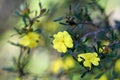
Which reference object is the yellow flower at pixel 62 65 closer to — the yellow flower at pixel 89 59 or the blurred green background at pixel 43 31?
the blurred green background at pixel 43 31

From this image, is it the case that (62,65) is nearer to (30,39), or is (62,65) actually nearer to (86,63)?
(30,39)

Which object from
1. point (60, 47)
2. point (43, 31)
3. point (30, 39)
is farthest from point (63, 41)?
point (43, 31)

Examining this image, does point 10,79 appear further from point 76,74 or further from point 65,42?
point 65,42

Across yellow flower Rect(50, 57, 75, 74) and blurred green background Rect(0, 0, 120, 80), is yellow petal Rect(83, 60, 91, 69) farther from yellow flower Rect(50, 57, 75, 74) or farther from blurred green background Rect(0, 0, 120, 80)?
blurred green background Rect(0, 0, 120, 80)

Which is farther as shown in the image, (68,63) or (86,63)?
(68,63)

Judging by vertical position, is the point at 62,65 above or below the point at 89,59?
below

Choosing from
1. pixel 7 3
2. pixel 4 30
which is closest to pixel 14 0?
pixel 7 3

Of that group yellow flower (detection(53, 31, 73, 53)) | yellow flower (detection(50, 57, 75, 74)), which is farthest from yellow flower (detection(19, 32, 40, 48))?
yellow flower (detection(50, 57, 75, 74))

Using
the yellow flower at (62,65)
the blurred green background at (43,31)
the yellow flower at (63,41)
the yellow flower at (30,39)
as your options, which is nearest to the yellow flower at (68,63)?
the yellow flower at (62,65)
